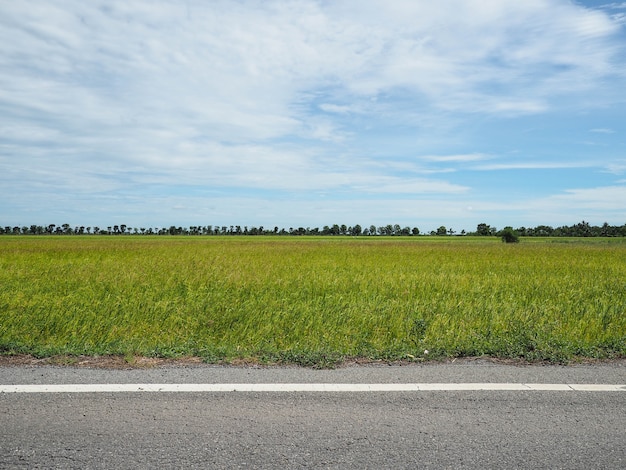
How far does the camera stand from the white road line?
13.0ft

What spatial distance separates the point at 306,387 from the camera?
13.3 ft

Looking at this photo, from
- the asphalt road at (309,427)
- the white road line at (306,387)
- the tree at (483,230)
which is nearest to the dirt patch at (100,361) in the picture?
the asphalt road at (309,427)

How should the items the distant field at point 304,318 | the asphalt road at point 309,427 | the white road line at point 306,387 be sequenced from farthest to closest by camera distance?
1. the distant field at point 304,318
2. the white road line at point 306,387
3. the asphalt road at point 309,427

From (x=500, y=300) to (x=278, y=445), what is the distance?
8.25 metres

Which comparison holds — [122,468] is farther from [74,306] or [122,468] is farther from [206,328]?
[74,306]

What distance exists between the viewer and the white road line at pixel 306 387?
3973mm

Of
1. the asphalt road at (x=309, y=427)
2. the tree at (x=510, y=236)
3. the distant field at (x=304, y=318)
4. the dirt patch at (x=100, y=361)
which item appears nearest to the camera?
the asphalt road at (x=309, y=427)

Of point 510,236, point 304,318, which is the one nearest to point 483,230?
point 510,236

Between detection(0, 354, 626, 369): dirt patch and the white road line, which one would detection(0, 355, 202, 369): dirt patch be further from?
the white road line

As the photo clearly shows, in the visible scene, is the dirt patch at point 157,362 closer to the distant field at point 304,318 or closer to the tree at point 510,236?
the distant field at point 304,318

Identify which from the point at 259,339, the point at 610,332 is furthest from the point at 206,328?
the point at 610,332

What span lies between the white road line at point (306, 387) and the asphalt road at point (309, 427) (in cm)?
10

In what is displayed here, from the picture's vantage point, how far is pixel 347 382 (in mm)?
4227

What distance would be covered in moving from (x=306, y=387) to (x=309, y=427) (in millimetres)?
807
